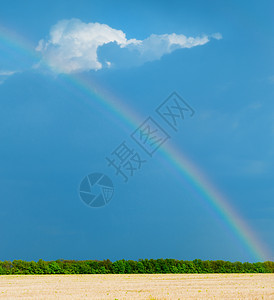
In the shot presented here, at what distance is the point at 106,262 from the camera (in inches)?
2142

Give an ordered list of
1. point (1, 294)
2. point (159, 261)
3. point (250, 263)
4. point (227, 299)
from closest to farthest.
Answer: point (227, 299) → point (1, 294) → point (159, 261) → point (250, 263)

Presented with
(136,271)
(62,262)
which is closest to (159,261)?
(136,271)

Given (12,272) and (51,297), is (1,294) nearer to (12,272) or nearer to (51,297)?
(51,297)

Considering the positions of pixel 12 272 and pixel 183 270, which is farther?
pixel 183 270

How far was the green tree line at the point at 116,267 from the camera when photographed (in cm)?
5262

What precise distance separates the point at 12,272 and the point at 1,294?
26.1 metres

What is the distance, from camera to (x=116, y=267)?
54.1 m

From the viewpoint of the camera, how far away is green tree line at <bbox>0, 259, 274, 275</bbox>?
2072 inches

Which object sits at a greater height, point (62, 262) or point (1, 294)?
point (62, 262)

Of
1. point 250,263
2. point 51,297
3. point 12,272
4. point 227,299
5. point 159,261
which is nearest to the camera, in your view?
point 227,299

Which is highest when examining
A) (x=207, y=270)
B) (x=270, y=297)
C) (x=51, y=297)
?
(x=207, y=270)

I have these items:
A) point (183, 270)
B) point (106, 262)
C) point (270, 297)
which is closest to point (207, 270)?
point (183, 270)

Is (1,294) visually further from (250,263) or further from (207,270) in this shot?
(250,263)

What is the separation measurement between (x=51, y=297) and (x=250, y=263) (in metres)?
41.3
